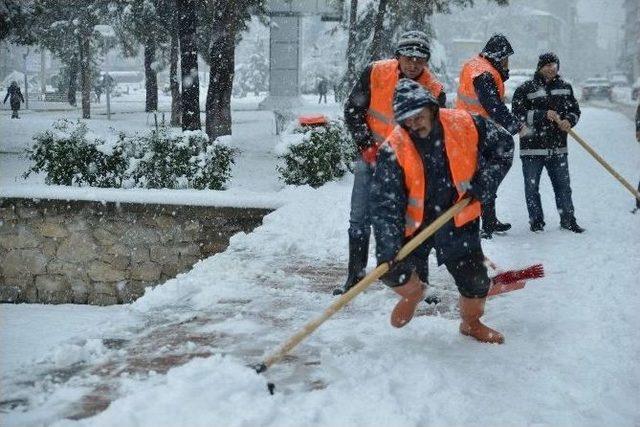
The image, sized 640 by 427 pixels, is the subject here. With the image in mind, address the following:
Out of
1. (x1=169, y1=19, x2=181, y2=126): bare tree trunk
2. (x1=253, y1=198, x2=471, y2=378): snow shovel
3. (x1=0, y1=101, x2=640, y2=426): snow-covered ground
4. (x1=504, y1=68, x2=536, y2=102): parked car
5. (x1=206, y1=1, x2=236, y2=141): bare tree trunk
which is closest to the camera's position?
(x1=0, y1=101, x2=640, y2=426): snow-covered ground

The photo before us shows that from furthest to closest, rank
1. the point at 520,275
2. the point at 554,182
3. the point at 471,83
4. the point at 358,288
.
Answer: the point at 554,182, the point at 471,83, the point at 520,275, the point at 358,288

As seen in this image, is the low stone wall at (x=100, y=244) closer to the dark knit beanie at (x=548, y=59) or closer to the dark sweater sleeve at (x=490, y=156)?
the dark knit beanie at (x=548, y=59)

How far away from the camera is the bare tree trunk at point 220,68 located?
12.9 meters

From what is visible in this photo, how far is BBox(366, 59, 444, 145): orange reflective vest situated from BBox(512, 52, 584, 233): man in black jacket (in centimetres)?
261

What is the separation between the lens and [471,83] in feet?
20.1

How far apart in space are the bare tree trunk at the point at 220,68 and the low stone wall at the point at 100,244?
5120 mm

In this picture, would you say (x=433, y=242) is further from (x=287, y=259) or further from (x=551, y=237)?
(x=551, y=237)

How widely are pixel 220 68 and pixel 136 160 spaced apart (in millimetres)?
5276

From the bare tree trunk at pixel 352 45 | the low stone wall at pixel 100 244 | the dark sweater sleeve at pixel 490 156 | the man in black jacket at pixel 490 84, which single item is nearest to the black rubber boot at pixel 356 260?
the dark sweater sleeve at pixel 490 156

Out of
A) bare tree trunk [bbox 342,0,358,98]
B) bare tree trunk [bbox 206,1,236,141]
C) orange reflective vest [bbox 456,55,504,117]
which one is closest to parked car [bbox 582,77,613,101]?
bare tree trunk [bbox 342,0,358,98]

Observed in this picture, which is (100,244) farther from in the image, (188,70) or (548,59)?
(188,70)

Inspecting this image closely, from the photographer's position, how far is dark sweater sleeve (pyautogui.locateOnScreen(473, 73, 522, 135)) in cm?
590

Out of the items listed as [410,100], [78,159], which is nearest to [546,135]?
[410,100]

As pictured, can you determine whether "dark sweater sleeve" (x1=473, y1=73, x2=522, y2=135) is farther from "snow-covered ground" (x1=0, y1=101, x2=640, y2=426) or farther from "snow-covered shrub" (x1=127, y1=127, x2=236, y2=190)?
"snow-covered shrub" (x1=127, y1=127, x2=236, y2=190)
